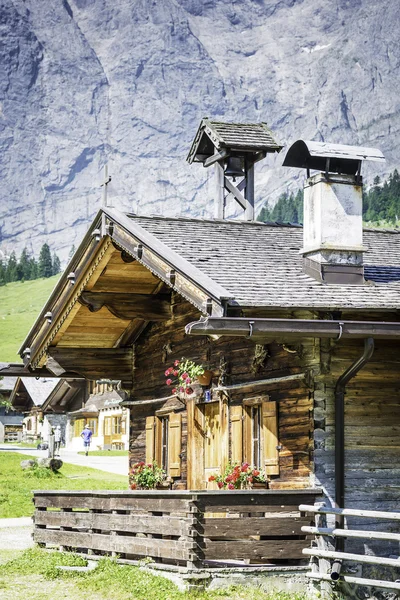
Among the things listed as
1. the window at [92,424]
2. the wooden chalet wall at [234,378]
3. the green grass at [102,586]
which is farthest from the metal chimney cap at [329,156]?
the window at [92,424]

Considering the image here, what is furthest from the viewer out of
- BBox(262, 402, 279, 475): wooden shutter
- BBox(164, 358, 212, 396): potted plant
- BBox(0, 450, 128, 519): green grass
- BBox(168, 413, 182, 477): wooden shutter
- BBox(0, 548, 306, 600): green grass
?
BBox(0, 450, 128, 519): green grass

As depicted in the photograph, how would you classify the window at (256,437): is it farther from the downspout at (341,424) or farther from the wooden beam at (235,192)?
the wooden beam at (235,192)

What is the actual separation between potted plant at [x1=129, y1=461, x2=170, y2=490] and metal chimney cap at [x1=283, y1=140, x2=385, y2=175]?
6.17 m

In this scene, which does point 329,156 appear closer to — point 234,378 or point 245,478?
point 234,378

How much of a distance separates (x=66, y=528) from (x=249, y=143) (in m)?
7.86

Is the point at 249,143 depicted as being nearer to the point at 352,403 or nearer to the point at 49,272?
the point at 352,403

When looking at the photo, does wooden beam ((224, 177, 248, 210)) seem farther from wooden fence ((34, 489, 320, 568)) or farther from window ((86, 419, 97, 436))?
window ((86, 419, 97, 436))

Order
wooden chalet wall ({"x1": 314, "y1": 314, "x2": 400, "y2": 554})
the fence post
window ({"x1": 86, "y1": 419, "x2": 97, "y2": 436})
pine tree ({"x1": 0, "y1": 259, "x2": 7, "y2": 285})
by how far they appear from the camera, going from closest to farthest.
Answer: the fence post
wooden chalet wall ({"x1": 314, "y1": 314, "x2": 400, "y2": 554})
window ({"x1": 86, "y1": 419, "x2": 97, "y2": 436})
pine tree ({"x1": 0, "y1": 259, "x2": 7, "y2": 285})

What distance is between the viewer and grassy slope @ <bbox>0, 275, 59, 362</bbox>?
134 meters

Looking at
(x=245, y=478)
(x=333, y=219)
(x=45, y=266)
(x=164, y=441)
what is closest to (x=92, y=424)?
(x=164, y=441)

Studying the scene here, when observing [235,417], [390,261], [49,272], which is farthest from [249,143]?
[49,272]

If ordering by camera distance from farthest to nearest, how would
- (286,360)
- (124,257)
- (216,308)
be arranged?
(124,257) < (286,360) < (216,308)

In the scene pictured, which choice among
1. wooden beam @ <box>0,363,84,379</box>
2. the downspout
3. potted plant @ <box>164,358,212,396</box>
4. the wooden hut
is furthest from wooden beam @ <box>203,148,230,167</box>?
the downspout

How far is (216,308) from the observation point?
1160cm
